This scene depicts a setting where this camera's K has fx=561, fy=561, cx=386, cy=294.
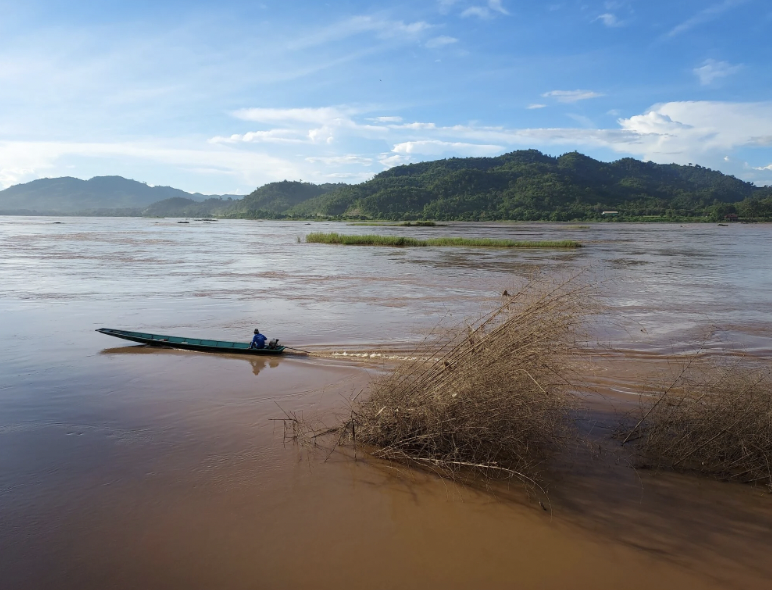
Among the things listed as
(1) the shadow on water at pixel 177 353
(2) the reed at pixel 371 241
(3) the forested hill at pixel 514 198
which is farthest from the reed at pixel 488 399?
(3) the forested hill at pixel 514 198

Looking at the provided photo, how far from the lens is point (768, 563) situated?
18.2 feet

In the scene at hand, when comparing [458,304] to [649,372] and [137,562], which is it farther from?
[137,562]

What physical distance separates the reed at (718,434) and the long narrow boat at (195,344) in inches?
317

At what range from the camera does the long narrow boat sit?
1288 centimetres

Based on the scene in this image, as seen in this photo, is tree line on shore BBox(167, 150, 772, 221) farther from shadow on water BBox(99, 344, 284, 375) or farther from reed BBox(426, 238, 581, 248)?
shadow on water BBox(99, 344, 284, 375)

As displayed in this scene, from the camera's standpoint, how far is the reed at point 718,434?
6828mm

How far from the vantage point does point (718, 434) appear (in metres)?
7.04

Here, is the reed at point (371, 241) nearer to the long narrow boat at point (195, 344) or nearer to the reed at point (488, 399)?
the long narrow boat at point (195, 344)

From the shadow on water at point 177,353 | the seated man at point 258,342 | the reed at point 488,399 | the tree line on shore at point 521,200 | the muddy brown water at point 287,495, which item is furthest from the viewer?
the tree line on shore at point 521,200

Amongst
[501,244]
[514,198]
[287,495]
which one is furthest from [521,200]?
[287,495]

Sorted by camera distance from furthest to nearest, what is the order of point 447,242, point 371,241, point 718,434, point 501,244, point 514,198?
1. point 514,198
2. point 371,241
3. point 447,242
4. point 501,244
5. point 718,434

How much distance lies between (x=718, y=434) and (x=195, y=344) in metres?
10.5

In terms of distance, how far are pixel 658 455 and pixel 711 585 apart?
7.58 ft

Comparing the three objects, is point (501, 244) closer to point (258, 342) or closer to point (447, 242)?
point (447, 242)
